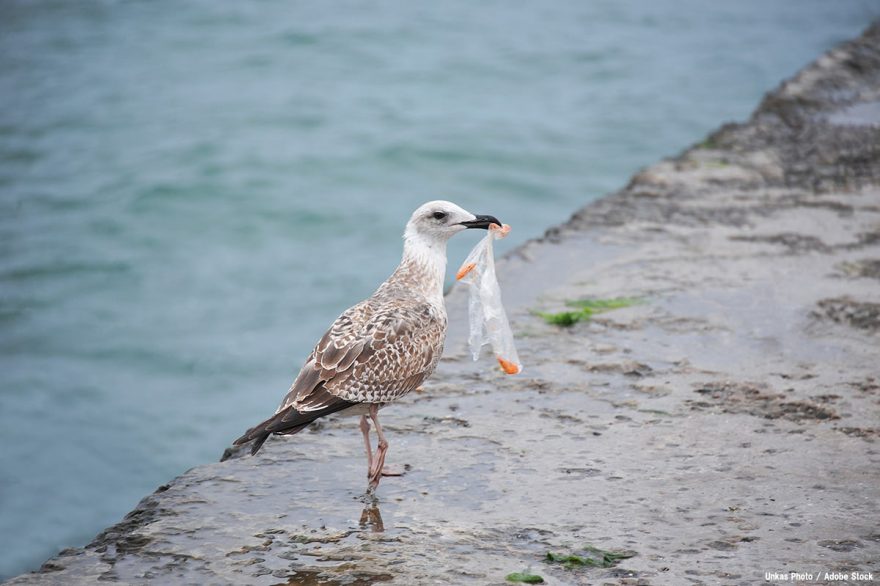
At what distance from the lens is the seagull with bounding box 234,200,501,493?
4602 millimetres

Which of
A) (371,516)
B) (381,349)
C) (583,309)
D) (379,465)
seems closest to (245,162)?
(583,309)

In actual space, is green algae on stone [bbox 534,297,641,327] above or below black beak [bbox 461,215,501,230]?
below

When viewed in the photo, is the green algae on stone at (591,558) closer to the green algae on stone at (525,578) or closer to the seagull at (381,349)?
the green algae on stone at (525,578)

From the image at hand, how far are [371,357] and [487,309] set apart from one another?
85 cm

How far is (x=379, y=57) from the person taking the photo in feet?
64.6

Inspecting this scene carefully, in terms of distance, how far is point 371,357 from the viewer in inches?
186

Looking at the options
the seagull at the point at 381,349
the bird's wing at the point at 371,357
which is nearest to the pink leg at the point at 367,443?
the seagull at the point at 381,349

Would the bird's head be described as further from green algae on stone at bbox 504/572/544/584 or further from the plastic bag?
green algae on stone at bbox 504/572/544/584

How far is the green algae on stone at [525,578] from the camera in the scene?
3941 mm

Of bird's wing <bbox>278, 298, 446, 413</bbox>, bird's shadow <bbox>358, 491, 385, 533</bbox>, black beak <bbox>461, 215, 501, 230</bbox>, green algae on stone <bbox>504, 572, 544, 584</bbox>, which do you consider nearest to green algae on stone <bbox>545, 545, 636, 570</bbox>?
green algae on stone <bbox>504, 572, 544, 584</bbox>

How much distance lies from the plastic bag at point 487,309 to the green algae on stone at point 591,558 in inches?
47.0

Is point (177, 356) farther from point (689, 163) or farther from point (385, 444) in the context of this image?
point (385, 444)

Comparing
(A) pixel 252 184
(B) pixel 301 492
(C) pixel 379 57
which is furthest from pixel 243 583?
(C) pixel 379 57

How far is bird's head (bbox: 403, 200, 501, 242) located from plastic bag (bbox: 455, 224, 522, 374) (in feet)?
0.40
